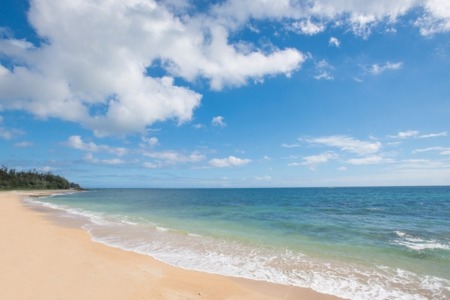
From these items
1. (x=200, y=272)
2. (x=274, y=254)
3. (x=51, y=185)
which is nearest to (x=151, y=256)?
(x=200, y=272)

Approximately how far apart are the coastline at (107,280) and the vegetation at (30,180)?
99767 millimetres

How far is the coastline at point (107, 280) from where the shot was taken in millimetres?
7035

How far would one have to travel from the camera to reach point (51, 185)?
117500 mm

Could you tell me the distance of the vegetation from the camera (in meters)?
93.8

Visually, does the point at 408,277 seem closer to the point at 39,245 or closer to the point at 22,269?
the point at 22,269

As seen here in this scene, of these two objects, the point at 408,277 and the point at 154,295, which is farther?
the point at 408,277

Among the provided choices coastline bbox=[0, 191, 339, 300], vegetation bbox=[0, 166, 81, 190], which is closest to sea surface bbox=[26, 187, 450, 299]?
coastline bbox=[0, 191, 339, 300]

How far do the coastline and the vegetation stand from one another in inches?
3928

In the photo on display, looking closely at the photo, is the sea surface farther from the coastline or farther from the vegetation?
the vegetation

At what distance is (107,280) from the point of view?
26.3 feet

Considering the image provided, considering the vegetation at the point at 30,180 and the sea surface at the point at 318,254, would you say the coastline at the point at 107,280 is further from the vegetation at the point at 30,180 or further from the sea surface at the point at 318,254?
the vegetation at the point at 30,180

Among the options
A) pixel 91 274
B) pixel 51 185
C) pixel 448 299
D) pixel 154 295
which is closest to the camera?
pixel 154 295

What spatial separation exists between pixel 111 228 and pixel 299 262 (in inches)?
516

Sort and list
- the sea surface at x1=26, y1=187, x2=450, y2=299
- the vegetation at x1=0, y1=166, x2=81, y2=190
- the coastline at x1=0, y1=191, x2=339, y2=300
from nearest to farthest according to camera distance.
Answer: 1. the coastline at x1=0, y1=191, x2=339, y2=300
2. the sea surface at x1=26, y1=187, x2=450, y2=299
3. the vegetation at x1=0, y1=166, x2=81, y2=190
